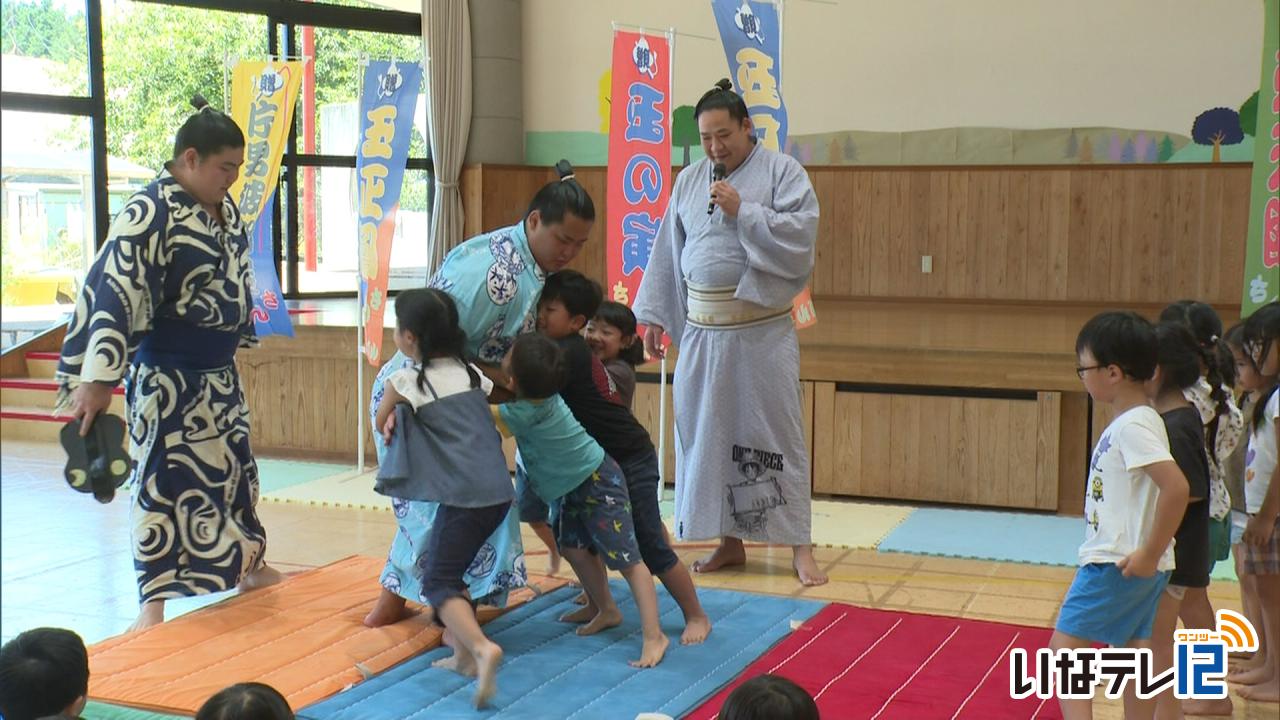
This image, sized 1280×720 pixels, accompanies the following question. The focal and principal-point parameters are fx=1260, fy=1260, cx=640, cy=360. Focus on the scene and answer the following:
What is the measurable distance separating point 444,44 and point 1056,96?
4276 mm

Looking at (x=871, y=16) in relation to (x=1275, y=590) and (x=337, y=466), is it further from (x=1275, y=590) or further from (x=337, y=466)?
(x=1275, y=590)

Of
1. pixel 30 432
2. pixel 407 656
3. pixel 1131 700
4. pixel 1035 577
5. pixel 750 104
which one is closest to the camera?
pixel 1131 700

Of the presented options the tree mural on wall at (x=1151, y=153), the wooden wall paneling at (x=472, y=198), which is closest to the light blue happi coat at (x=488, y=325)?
the tree mural on wall at (x=1151, y=153)

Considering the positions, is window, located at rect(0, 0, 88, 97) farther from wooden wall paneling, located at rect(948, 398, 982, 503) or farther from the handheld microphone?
wooden wall paneling, located at rect(948, 398, 982, 503)

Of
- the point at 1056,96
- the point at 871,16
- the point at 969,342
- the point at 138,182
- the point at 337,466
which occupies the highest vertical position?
the point at 871,16

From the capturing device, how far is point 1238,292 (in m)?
7.36

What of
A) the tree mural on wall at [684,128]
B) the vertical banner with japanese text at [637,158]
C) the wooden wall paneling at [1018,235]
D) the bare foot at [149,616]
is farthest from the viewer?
the tree mural on wall at [684,128]

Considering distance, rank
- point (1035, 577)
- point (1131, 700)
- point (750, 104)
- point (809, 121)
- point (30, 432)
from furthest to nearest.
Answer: point (809, 121)
point (30, 432)
point (750, 104)
point (1035, 577)
point (1131, 700)

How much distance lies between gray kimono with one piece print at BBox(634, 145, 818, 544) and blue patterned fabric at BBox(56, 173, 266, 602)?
1.28 m

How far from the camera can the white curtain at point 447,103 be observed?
9117 mm

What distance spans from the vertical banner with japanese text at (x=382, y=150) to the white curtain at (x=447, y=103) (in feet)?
12.4

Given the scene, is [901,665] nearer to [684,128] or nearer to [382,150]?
[382,150]

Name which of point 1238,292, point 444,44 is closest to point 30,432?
point 444,44

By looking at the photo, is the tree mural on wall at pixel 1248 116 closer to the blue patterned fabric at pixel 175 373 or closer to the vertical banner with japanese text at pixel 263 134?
the vertical banner with japanese text at pixel 263 134
